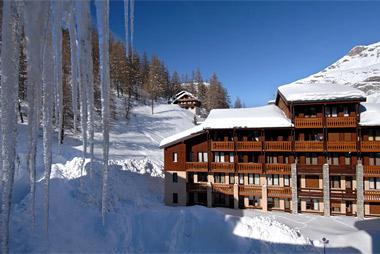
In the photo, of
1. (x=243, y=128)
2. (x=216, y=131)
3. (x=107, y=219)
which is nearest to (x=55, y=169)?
(x=107, y=219)

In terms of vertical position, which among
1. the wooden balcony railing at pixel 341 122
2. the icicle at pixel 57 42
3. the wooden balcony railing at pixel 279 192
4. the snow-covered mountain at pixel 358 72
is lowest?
the wooden balcony railing at pixel 279 192

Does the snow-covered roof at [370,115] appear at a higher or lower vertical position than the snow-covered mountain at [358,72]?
lower

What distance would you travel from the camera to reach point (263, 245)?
15.9 m

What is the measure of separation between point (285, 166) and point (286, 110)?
5.39 m

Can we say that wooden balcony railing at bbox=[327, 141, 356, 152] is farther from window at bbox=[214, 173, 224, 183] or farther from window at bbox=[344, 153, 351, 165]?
window at bbox=[214, 173, 224, 183]

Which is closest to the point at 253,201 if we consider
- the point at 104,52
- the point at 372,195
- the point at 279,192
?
the point at 279,192

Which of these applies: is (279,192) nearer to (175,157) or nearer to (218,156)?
(218,156)

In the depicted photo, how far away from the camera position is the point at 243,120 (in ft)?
80.6

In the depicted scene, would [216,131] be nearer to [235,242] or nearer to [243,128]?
[243,128]

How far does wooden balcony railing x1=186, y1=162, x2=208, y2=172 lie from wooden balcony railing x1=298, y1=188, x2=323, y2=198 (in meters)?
8.29

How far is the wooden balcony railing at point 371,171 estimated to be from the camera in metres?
21.5

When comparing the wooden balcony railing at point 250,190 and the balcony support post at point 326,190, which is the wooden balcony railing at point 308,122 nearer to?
the balcony support post at point 326,190

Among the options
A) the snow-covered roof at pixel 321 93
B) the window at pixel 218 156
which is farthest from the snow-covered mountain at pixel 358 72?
the window at pixel 218 156

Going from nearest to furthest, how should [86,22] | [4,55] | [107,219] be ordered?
[4,55] → [86,22] → [107,219]
